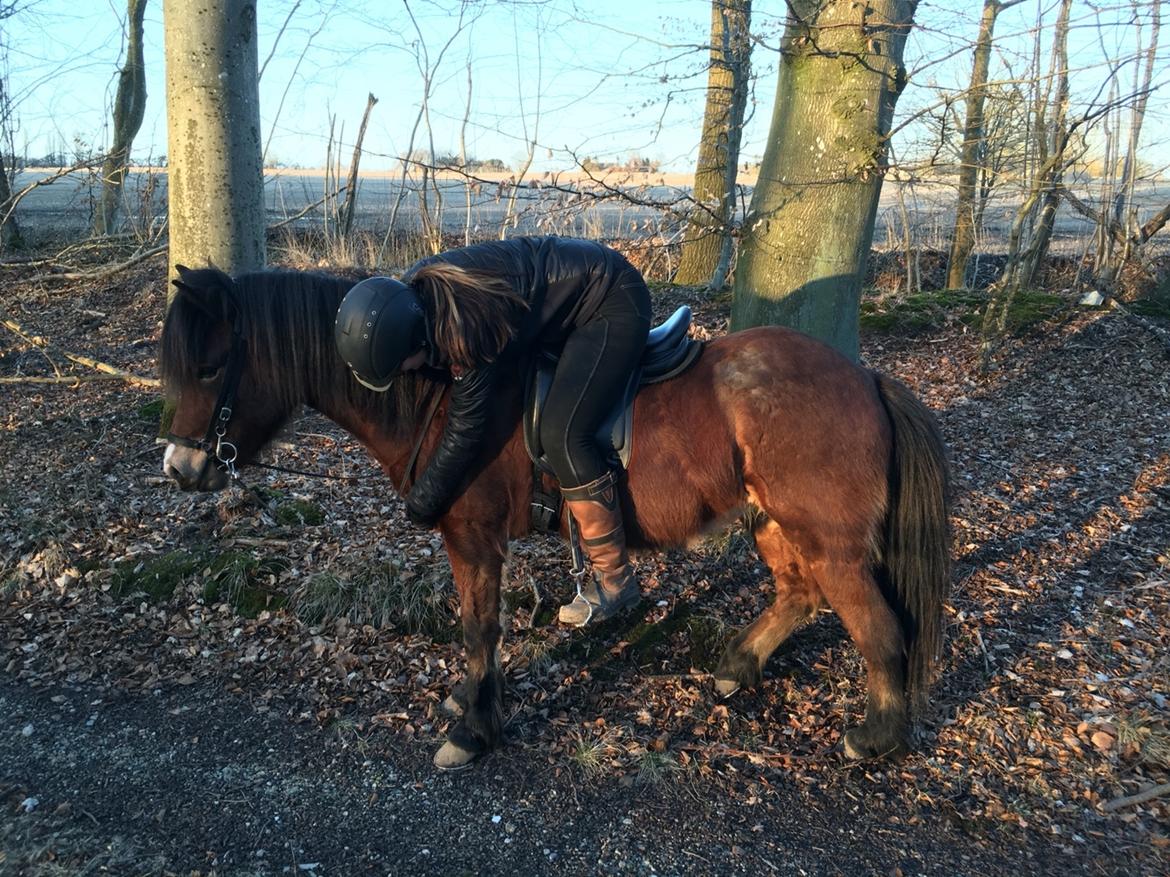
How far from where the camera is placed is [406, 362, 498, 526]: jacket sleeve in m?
3.13

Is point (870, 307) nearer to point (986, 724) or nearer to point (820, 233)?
point (820, 233)

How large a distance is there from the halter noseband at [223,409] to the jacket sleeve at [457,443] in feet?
2.63

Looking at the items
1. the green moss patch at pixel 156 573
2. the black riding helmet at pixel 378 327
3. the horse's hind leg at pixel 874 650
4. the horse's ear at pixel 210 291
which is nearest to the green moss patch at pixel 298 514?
the green moss patch at pixel 156 573

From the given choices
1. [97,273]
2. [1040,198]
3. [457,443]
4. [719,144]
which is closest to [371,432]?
[457,443]

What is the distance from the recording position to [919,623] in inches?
133

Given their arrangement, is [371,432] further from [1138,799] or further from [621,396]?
[1138,799]

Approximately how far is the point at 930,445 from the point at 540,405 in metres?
1.67

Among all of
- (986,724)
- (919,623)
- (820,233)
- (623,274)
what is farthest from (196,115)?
(986,724)

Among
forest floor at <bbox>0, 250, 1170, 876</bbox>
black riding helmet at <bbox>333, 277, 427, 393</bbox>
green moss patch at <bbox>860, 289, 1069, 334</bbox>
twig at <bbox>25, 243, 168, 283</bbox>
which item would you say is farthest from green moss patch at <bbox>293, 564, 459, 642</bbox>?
green moss patch at <bbox>860, 289, 1069, 334</bbox>

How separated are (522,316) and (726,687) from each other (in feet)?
6.77

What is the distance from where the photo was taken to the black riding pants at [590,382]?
3219 millimetres

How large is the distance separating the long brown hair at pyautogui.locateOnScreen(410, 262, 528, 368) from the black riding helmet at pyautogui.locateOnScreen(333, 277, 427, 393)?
0.32 feet

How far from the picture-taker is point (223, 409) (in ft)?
10.4

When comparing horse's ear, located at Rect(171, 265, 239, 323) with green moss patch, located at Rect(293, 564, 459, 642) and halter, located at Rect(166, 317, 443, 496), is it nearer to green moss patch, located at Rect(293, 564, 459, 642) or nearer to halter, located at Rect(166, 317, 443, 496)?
halter, located at Rect(166, 317, 443, 496)
